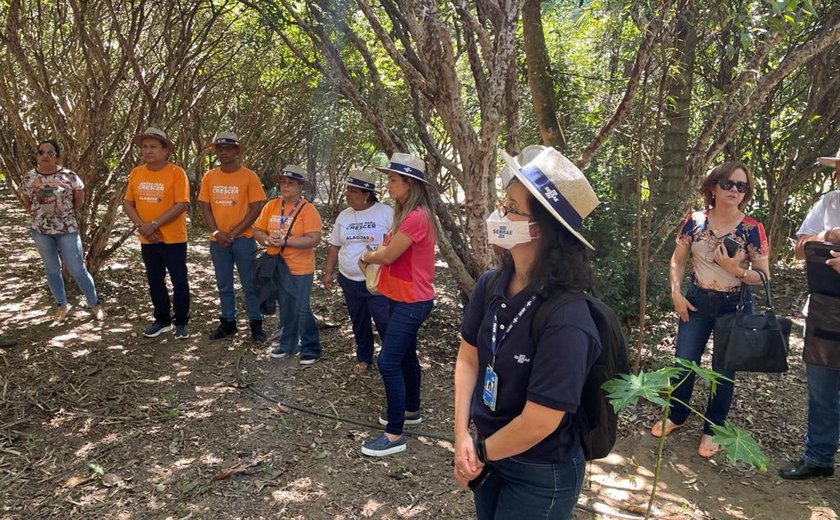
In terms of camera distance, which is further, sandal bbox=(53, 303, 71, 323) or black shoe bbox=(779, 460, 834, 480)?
sandal bbox=(53, 303, 71, 323)

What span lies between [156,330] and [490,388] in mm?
4568

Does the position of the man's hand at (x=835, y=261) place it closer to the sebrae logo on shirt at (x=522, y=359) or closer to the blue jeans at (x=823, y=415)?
the blue jeans at (x=823, y=415)

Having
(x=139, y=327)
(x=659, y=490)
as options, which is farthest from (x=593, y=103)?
(x=139, y=327)

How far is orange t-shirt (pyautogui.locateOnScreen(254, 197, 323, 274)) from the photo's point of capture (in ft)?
16.6

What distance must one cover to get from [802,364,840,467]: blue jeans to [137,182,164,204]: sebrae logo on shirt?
5.05 m

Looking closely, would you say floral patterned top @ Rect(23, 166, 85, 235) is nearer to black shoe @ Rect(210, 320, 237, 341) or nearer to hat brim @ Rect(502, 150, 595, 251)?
black shoe @ Rect(210, 320, 237, 341)

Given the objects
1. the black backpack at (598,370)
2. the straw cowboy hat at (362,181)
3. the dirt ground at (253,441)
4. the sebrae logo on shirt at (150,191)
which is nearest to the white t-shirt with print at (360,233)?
the straw cowboy hat at (362,181)

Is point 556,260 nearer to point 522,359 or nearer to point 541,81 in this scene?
point 522,359

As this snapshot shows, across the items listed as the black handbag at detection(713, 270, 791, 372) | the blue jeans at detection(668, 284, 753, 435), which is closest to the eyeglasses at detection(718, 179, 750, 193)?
the black handbag at detection(713, 270, 791, 372)

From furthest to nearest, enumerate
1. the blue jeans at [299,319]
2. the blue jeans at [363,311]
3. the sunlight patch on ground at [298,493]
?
1. the blue jeans at [299,319]
2. the blue jeans at [363,311]
3. the sunlight patch on ground at [298,493]

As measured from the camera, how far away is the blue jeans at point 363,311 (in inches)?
172

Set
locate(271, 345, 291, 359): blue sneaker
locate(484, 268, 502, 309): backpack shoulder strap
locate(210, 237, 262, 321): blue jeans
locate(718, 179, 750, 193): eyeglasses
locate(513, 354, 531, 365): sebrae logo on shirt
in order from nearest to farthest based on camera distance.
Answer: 1. locate(513, 354, 531, 365): sebrae logo on shirt
2. locate(484, 268, 502, 309): backpack shoulder strap
3. locate(718, 179, 750, 193): eyeglasses
4. locate(271, 345, 291, 359): blue sneaker
5. locate(210, 237, 262, 321): blue jeans

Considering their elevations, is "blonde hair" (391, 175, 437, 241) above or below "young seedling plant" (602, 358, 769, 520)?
above

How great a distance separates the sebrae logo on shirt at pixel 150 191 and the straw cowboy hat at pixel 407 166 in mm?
2558
